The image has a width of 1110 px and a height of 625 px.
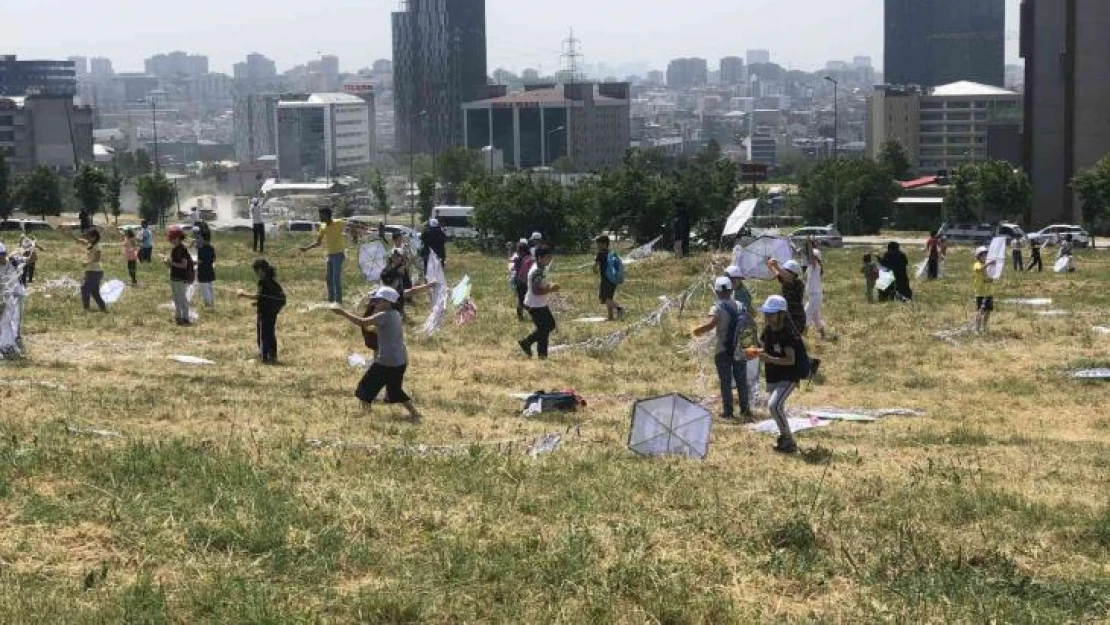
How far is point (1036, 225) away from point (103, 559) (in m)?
107

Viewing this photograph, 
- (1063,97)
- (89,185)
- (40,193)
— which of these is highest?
(1063,97)

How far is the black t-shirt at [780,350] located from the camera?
13.3 metres

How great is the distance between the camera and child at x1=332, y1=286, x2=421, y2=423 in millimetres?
14539

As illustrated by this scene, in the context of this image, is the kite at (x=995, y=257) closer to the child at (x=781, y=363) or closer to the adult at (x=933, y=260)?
the adult at (x=933, y=260)

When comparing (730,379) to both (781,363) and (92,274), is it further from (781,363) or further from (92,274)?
(92,274)

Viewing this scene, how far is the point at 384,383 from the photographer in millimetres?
14672

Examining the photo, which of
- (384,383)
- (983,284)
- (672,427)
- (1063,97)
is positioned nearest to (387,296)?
(384,383)

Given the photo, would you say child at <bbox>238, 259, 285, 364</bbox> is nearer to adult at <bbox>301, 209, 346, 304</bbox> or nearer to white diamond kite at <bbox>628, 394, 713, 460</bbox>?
adult at <bbox>301, 209, 346, 304</bbox>

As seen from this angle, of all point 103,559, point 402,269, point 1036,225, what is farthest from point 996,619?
point 1036,225

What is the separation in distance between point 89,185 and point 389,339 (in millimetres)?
67910

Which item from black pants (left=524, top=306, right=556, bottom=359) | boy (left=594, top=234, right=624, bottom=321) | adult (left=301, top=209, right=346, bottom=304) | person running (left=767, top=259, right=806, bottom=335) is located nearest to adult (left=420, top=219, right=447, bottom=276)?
adult (left=301, top=209, right=346, bottom=304)

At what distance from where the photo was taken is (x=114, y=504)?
991 centimetres

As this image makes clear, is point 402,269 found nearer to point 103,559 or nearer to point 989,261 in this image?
point 989,261

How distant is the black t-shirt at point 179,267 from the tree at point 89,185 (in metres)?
58.2
